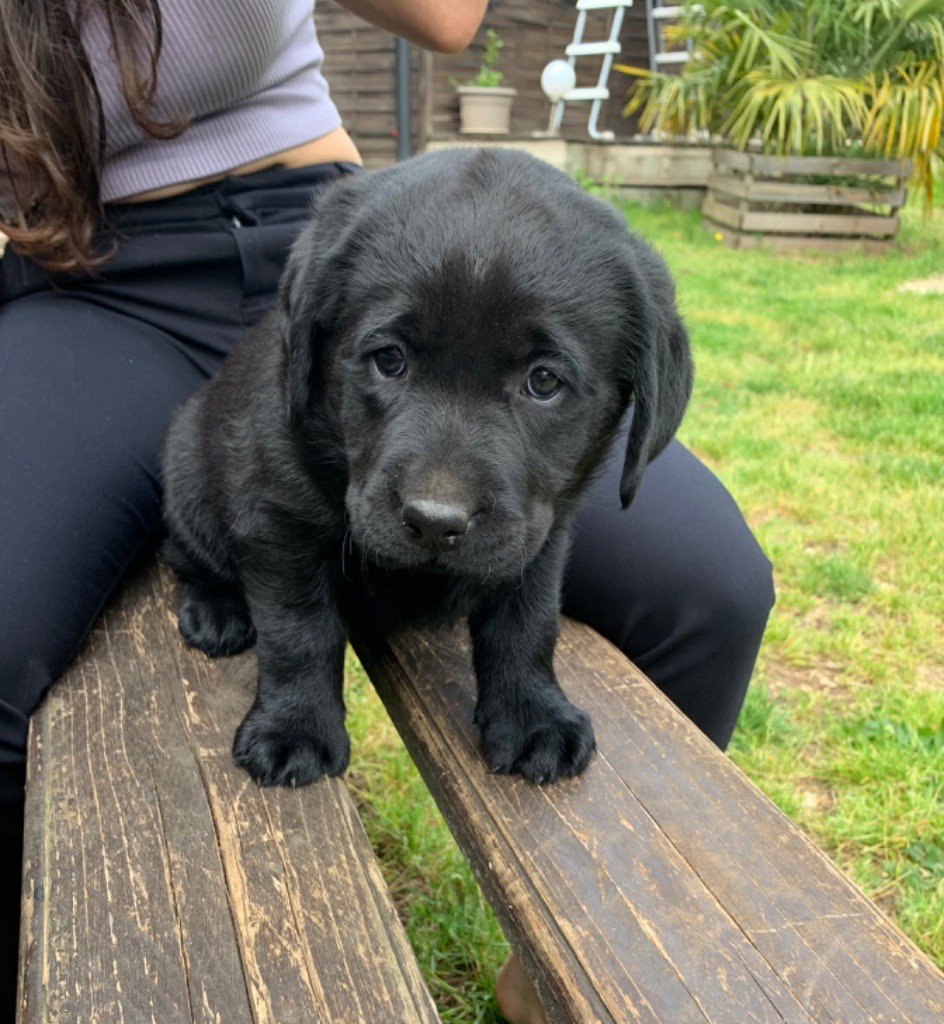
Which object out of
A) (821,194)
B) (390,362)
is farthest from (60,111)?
(821,194)

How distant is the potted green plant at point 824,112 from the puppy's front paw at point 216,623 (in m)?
7.46

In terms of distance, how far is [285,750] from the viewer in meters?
1.49

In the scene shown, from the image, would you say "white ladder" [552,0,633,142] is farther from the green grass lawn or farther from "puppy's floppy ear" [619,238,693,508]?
"puppy's floppy ear" [619,238,693,508]

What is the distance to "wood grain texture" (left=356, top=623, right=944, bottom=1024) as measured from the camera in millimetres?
1116

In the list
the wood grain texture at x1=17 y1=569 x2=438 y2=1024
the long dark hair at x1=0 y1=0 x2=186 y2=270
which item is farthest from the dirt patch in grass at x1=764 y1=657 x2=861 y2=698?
the long dark hair at x1=0 y1=0 x2=186 y2=270

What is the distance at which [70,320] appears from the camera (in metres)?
2.03

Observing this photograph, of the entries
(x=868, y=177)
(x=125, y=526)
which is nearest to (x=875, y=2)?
(x=868, y=177)

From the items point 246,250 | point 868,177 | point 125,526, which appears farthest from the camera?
point 868,177

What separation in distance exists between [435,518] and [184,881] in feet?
1.73

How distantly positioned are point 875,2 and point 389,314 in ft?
28.7

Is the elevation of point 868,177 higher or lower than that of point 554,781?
lower

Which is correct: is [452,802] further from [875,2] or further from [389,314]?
[875,2]

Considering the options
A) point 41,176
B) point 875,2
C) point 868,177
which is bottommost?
point 868,177

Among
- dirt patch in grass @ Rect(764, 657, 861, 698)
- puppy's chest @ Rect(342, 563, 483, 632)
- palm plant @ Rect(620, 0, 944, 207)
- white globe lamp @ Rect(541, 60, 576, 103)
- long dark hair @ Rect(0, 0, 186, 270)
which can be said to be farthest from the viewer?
white globe lamp @ Rect(541, 60, 576, 103)
